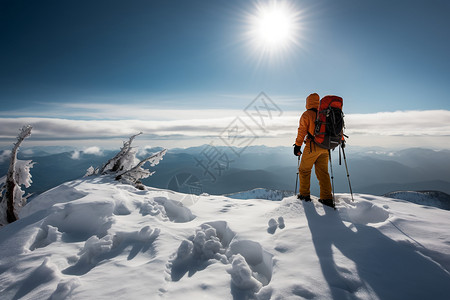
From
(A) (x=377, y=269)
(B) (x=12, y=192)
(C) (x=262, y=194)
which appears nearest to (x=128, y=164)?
(B) (x=12, y=192)

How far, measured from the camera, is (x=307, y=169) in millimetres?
6668

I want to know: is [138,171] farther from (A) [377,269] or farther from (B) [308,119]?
(A) [377,269]

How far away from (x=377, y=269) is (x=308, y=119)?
15.0 feet

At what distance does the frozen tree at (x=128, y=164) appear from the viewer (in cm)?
1005

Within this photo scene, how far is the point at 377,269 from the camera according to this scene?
2.70 m

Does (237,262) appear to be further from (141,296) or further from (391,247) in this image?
(391,247)

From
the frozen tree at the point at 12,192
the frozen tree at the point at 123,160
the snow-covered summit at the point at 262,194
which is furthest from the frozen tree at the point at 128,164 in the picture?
the snow-covered summit at the point at 262,194

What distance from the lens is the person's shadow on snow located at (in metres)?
2.32

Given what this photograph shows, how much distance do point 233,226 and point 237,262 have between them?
143 centimetres

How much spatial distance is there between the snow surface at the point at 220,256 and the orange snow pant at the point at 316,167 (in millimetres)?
1139

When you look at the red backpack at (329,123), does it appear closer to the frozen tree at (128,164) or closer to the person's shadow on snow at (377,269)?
the person's shadow on snow at (377,269)

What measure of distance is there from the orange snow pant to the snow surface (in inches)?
44.8

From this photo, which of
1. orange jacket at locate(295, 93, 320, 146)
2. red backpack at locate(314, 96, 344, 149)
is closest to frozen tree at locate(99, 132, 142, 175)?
orange jacket at locate(295, 93, 320, 146)

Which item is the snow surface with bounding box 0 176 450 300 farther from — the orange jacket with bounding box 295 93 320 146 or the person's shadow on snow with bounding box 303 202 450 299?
the orange jacket with bounding box 295 93 320 146
